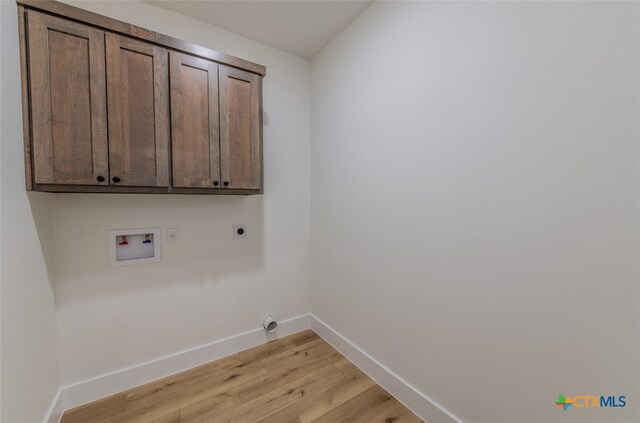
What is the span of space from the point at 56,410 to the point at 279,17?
2832 mm

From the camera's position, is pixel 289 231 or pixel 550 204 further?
pixel 289 231

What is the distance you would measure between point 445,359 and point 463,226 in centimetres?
74

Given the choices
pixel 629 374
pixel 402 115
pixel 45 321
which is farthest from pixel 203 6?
pixel 629 374

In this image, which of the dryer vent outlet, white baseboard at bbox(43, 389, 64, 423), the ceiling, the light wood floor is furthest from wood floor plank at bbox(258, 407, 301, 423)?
the ceiling

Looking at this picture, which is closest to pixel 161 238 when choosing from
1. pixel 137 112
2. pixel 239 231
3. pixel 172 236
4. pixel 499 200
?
pixel 172 236

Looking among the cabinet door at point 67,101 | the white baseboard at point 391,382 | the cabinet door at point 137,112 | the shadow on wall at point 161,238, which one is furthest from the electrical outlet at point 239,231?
the white baseboard at point 391,382

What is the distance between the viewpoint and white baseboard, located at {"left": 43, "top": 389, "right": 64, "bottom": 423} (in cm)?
128

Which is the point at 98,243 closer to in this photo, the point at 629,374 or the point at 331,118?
the point at 331,118

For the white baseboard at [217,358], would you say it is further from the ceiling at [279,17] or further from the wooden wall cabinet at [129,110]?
the ceiling at [279,17]

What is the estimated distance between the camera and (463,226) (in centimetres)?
121

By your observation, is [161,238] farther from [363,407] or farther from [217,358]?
[363,407]

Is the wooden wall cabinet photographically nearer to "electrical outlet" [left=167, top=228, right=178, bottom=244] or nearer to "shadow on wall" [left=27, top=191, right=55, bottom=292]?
"shadow on wall" [left=27, top=191, right=55, bottom=292]

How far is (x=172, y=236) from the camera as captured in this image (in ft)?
5.76

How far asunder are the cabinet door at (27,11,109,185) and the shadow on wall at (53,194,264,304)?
13.9 inches
